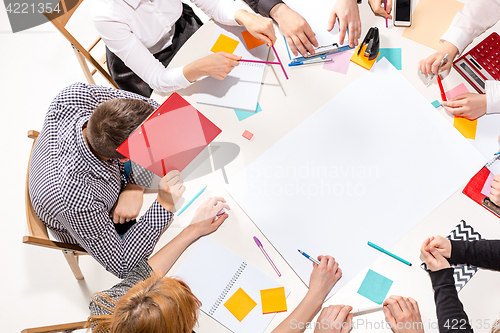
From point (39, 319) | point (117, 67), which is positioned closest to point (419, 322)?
point (117, 67)

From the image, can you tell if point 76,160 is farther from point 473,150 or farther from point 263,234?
point 473,150

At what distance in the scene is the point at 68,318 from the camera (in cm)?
178

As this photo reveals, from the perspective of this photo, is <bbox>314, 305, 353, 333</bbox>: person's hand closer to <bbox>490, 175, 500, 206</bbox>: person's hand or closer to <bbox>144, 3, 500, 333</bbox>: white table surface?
<bbox>144, 3, 500, 333</bbox>: white table surface

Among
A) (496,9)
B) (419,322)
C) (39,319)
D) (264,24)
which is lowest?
(39,319)

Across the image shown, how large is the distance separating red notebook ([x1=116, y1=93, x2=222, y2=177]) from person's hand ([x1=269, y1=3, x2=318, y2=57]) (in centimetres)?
42

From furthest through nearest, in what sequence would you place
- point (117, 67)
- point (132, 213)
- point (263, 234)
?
1. point (117, 67)
2. point (132, 213)
3. point (263, 234)

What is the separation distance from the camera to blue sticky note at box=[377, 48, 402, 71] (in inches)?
47.5

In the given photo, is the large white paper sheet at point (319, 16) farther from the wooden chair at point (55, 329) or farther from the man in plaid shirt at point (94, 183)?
the wooden chair at point (55, 329)

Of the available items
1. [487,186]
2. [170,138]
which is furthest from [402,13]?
[170,138]

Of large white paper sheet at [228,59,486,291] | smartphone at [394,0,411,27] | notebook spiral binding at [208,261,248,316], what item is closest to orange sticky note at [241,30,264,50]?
large white paper sheet at [228,59,486,291]

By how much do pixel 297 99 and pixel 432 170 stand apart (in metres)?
0.49

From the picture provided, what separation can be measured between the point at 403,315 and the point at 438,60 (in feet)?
2.68

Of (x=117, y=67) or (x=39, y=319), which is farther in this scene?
(x=39, y=319)

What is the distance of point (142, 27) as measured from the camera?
1.36 metres
